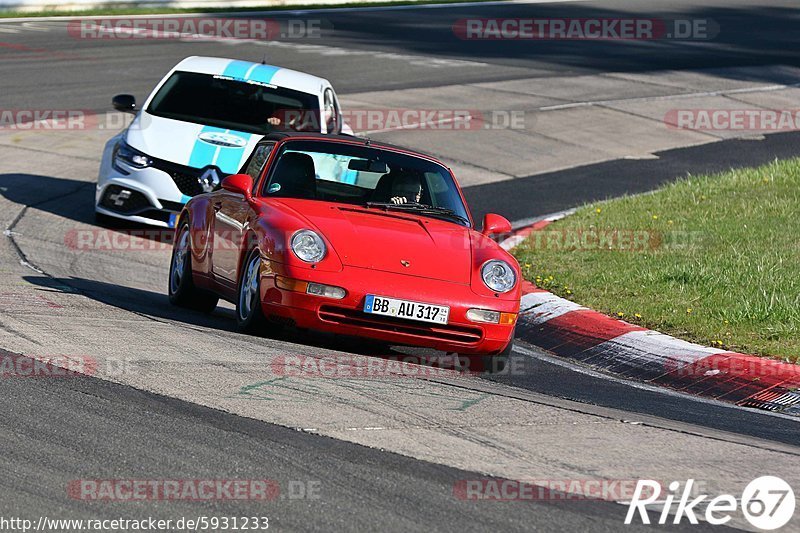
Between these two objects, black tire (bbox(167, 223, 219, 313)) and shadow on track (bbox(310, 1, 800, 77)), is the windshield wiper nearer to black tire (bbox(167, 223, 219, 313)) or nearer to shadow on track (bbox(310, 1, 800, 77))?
black tire (bbox(167, 223, 219, 313))

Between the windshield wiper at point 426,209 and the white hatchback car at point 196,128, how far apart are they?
391cm

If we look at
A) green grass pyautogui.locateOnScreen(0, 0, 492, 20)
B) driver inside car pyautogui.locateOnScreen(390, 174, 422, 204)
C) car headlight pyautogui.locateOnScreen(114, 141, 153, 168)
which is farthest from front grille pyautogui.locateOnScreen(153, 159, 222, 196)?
green grass pyautogui.locateOnScreen(0, 0, 492, 20)

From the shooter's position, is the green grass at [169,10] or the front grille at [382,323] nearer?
the front grille at [382,323]

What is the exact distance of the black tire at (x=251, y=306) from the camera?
8172 mm

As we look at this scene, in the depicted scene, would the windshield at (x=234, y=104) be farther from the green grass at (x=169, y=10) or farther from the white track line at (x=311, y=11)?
the green grass at (x=169, y=10)

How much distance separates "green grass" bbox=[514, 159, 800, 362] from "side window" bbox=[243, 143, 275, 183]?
2.72 m

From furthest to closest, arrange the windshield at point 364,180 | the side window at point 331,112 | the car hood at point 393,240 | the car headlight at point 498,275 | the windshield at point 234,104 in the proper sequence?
the side window at point 331,112, the windshield at point 234,104, the windshield at point 364,180, the car headlight at point 498,275, the car hood at point 393,240

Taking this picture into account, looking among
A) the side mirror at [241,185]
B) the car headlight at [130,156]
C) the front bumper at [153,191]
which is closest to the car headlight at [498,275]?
the side mirror at [241,185]

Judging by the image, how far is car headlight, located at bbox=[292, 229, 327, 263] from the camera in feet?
26.2

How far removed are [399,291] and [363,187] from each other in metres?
1.51

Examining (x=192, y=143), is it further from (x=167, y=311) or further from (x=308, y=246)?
(x=308, y=246)

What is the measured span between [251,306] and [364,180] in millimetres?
1396

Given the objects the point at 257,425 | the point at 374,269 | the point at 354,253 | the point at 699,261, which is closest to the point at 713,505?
the point at 257,425

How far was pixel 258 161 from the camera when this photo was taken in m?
9.64
